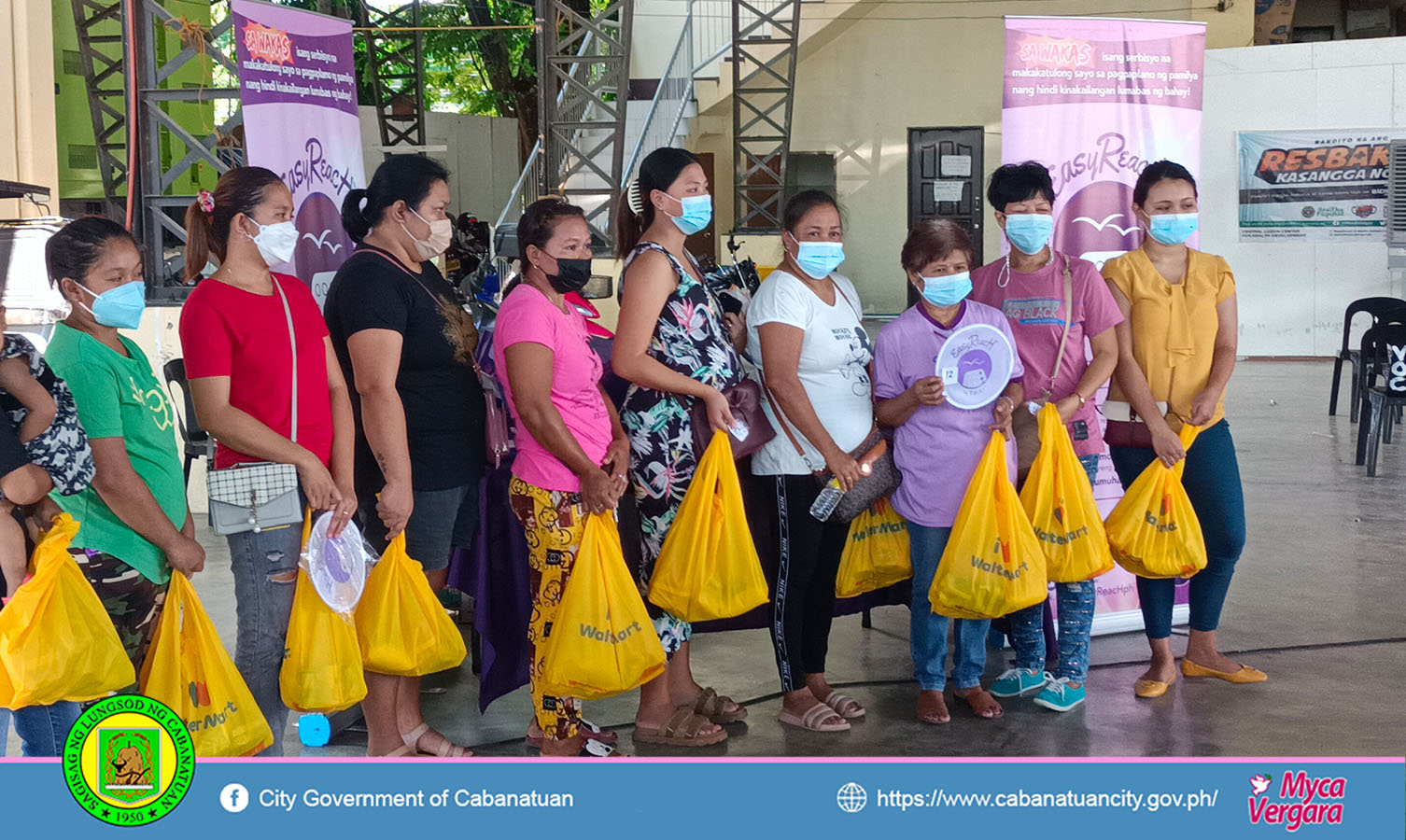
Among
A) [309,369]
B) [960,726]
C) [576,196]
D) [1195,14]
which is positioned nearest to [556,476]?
A: [309,369]

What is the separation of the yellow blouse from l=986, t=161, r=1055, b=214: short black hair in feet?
1.18

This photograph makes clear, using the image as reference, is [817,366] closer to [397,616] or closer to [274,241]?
[397,616]

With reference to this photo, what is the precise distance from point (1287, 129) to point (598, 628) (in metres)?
13.0

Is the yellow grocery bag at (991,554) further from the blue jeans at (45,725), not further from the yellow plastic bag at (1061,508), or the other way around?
the blue jeans at (45,725)

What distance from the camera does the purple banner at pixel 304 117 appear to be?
14.3 ft

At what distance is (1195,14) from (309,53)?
1306 centimetres

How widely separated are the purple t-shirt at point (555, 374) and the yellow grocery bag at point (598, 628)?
18 centimetres

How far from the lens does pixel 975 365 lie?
3459 mm

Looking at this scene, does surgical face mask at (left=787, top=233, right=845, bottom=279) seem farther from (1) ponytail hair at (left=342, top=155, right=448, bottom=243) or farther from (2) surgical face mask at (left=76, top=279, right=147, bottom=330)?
(2) surgical face mask at (left=76, top=279, right=147, bottom=330)

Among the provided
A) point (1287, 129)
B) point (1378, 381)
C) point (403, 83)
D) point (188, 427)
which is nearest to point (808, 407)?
point (188, 427)

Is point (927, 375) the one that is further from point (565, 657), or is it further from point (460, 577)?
point (460, 577)

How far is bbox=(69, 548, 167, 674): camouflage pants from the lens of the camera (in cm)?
258

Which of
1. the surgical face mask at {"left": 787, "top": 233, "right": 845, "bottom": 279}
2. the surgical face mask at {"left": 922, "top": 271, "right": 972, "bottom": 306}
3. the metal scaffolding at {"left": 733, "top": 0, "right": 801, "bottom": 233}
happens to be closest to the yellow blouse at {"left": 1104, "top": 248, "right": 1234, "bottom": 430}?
the surgical face mask at {"left": 922, "top": 271, "right": 972, "bottom": 306}

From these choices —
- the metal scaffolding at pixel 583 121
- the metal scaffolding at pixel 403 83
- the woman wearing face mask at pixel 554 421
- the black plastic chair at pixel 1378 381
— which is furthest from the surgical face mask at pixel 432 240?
the metal scaffolding at pixel 403 83
